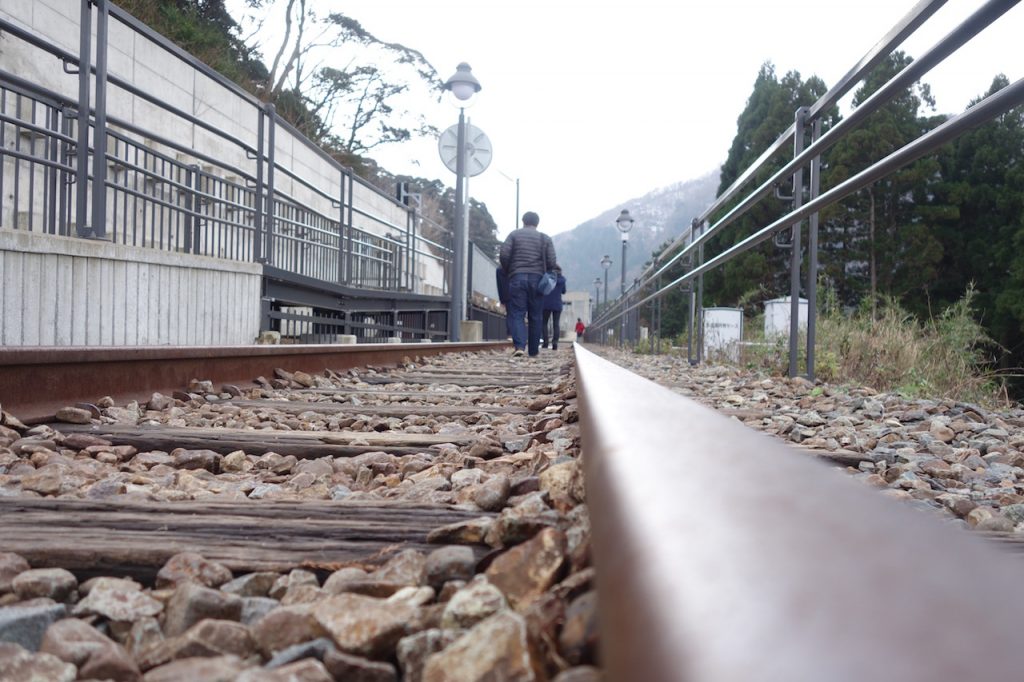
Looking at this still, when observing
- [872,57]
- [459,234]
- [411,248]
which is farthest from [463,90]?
[872,57]

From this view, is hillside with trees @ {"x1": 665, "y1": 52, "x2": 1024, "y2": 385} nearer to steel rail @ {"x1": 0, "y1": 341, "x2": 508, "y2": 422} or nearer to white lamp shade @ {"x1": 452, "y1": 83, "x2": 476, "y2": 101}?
white lamp shade @ {"x1": 452, "y1": 83, "x2": 476, "y2": 101}

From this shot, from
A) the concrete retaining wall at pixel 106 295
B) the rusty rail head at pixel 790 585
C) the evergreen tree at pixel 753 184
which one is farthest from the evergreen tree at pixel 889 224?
the rusty rail head at pixel 790 585

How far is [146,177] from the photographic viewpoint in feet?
21.4

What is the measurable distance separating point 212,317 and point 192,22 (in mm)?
13820

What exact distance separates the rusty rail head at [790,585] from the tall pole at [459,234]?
12.8 metres

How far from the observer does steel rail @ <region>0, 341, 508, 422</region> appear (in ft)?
9.35

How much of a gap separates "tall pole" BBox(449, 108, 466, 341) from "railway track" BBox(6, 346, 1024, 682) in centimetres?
1084

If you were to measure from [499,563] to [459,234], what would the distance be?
Result: 1276 centimetres

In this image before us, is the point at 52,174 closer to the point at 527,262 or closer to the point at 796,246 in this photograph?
the point at 796,246

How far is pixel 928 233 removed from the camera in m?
29.0

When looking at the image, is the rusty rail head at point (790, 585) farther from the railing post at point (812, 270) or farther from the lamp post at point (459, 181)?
the lamp post at point (459, 181)

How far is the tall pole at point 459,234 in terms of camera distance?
13344 millimetres

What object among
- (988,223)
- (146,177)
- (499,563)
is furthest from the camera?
(988,223)

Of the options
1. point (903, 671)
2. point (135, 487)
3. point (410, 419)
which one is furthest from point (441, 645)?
point (410, 419)
